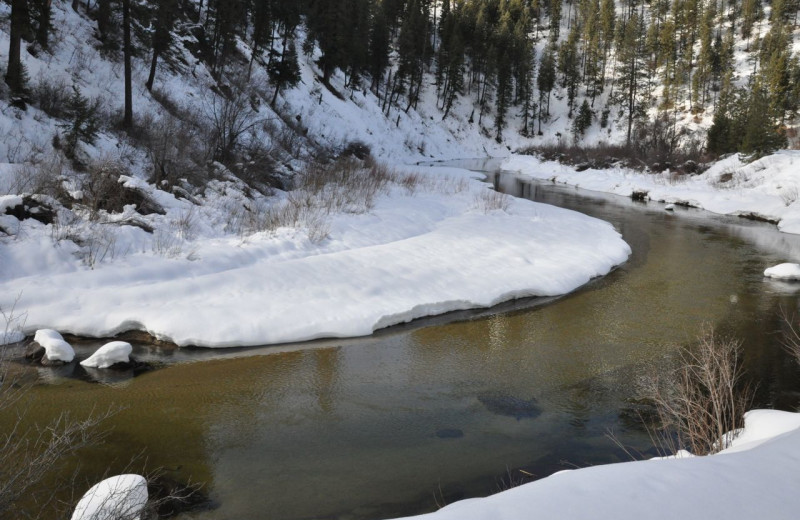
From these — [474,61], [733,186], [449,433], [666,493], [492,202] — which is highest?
[474,61]

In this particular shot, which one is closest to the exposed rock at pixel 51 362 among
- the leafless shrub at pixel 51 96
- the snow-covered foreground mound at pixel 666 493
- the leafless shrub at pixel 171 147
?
the snow-covered foreground mound at pixel 666 493

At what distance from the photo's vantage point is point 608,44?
3093 inches

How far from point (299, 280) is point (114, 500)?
6509mm

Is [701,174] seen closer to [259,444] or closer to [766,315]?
[766,315]

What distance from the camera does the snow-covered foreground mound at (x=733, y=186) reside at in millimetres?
20288

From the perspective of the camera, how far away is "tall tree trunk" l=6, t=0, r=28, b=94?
16484mm

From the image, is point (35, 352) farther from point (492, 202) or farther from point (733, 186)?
point (733, 186)

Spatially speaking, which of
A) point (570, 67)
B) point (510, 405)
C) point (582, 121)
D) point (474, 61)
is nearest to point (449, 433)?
point (510, 405)

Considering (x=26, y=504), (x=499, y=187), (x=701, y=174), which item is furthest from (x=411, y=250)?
(x=701, y=174)

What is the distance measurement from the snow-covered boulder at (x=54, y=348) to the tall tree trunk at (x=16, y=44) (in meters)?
13.5

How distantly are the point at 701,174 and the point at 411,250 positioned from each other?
79.2 feet

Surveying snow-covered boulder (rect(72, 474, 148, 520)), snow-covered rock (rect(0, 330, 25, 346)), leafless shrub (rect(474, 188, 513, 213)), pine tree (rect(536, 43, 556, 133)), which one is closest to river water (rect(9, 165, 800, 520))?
snow-covered boulder (rect(72, 474, 148, 520))

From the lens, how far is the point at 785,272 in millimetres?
11883

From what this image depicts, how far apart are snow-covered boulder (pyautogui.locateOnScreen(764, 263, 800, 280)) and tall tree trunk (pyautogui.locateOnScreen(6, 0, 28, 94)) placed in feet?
72.3
